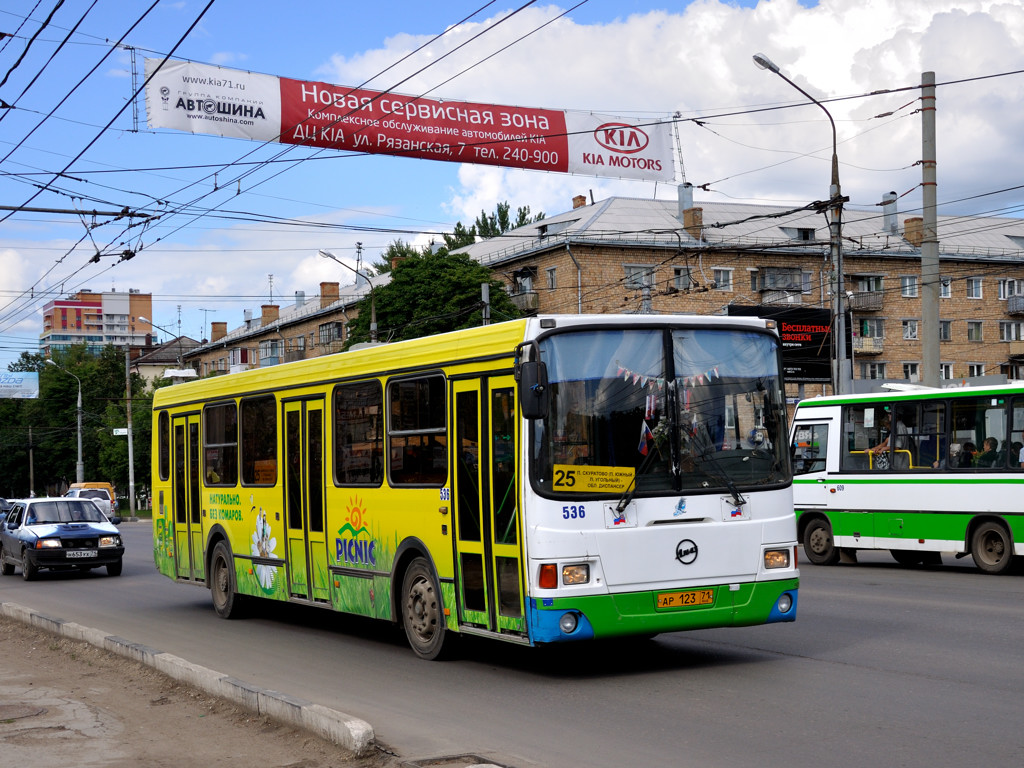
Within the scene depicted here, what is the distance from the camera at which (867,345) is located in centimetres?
7038

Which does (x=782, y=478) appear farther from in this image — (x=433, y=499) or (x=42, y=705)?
(x=42, y=705)

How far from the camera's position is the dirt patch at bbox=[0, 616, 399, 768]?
293 inches

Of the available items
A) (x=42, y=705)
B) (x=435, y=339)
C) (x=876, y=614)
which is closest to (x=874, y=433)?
(x=876, y=614)

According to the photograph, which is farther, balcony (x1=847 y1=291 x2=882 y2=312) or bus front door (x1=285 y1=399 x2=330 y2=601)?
balcony (x1=847 y1=291 x2=882 y2=312)

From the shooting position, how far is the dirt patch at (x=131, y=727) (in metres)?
7.43

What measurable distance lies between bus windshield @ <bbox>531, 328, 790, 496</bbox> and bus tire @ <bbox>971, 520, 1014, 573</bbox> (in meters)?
9.24

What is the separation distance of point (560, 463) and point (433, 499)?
1744 millimetres

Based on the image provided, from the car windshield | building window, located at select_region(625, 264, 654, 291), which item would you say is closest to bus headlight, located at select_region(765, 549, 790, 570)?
the car windshield

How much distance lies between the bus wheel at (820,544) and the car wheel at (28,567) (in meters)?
14.2

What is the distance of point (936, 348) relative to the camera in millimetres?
23672

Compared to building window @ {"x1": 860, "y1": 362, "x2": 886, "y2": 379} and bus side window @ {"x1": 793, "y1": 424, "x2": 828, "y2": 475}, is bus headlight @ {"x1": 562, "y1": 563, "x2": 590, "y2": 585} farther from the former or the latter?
building window @ {"x1": 860, "y1": 362, "x2": 886, "y2": 379}

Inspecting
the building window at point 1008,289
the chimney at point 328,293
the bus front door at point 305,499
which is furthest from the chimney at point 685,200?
the bus front door at point 305,499

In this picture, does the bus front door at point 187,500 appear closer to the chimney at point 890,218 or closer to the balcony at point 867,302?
the balcony at point 867,302

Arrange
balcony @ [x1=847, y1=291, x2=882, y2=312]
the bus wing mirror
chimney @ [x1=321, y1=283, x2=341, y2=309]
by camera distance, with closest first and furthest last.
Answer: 1. the bus wing mirror
2. balcony @ [x1=847, y1=291, x2=882, y2=312]
3. chimney @ [x1=321, y1=283, x2=341, y2=309]
